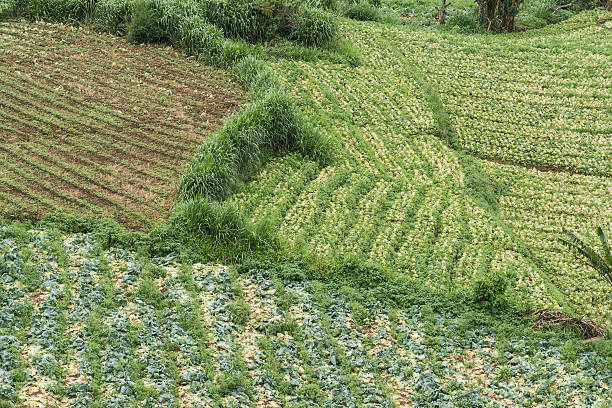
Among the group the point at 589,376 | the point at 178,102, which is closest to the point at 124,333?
the point at 589,376

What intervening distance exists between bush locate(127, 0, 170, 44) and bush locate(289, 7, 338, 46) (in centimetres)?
399

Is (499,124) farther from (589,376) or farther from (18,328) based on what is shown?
(18,328)

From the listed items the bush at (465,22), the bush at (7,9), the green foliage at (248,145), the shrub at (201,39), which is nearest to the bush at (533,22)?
the bush at (465,22)

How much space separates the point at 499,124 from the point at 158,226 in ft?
37.1

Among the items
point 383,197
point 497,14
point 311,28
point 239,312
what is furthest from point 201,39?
point 497,14

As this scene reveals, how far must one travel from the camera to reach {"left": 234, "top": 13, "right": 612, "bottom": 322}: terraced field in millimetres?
15805

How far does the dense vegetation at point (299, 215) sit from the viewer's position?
11.9 metres

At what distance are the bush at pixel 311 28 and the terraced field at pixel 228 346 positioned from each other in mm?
11842

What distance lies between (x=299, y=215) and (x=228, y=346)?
4.75 metres

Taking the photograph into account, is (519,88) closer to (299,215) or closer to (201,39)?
(201,39)

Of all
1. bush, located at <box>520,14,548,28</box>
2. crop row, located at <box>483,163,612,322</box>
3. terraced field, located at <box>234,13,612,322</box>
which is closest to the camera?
crop row, located at <box>483,163,612,322</box>

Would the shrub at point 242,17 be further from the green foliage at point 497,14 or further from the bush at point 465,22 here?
the green foliage at point 497,14

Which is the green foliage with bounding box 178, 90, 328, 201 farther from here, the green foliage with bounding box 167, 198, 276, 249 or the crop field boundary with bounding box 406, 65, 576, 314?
the crop field boundary with bounding box 406, 65, 576, 314

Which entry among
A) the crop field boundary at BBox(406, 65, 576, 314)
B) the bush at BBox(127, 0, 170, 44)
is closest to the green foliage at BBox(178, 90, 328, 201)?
the crop field boundary at BBox(406, 65, 576, 314)
